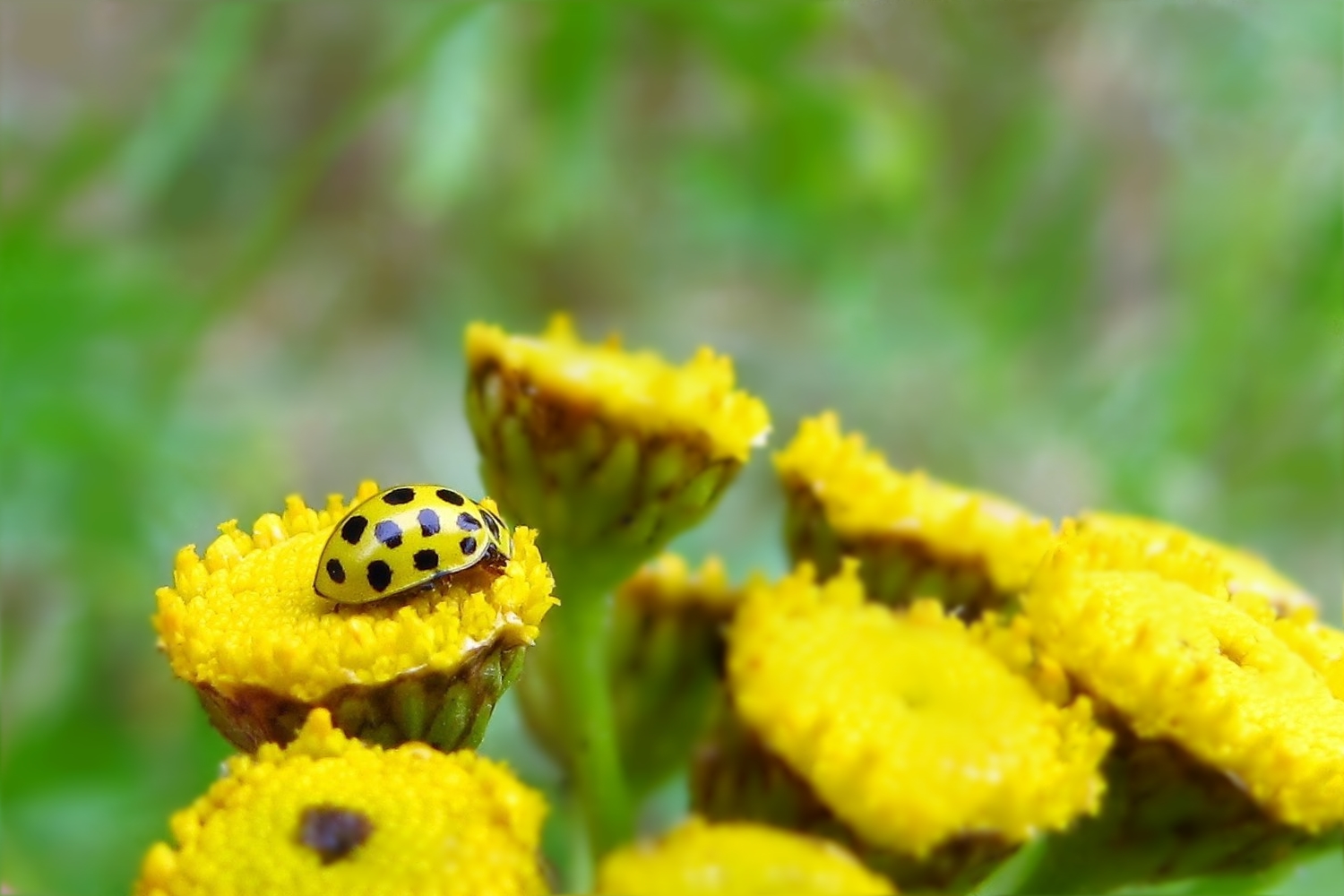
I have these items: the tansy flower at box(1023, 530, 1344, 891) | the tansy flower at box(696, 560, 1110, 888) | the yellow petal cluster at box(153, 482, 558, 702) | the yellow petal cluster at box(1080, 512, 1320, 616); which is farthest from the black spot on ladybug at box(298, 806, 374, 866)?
the yellow petal cluster at box(1080, 512, 1320, 616)

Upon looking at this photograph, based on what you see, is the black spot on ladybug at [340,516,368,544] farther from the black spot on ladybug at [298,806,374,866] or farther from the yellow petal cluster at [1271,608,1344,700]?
the yellow petal cluster at [1271,608,1344,700]

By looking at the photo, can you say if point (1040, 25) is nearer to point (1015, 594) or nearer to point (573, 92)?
point (573, 92)

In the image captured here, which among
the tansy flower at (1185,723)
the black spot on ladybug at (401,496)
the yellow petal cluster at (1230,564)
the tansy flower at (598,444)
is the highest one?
the tansy flower at (598,444)

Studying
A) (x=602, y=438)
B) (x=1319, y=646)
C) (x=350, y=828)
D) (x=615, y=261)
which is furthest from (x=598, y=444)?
(x=615, y=261)

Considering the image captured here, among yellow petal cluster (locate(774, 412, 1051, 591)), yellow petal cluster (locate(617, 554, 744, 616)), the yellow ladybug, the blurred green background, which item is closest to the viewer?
the yellow ladybug

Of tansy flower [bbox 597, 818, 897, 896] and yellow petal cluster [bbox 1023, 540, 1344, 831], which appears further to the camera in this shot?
yellow petal cluster [bbox 1023, 540, 1344, 831]

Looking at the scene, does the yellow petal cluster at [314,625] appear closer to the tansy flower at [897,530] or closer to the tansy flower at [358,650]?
the tansy flower at [358,650]

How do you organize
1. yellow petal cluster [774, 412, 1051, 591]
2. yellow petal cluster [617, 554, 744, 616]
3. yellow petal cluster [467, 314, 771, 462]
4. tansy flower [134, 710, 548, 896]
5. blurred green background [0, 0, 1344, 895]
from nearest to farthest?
tansy flower [134, 710, 548, 896] → yellow petal cluster [467, 314, 771, 462] → yellow petal cluster [774, 412, 1051, 591] → yellow petal cluster [617, 554, 744, 616] → blurred green background [0, 0, 1344, 895]

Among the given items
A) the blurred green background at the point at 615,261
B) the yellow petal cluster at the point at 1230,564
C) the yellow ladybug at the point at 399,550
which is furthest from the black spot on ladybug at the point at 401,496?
the blurred green background at the point at 615,261
